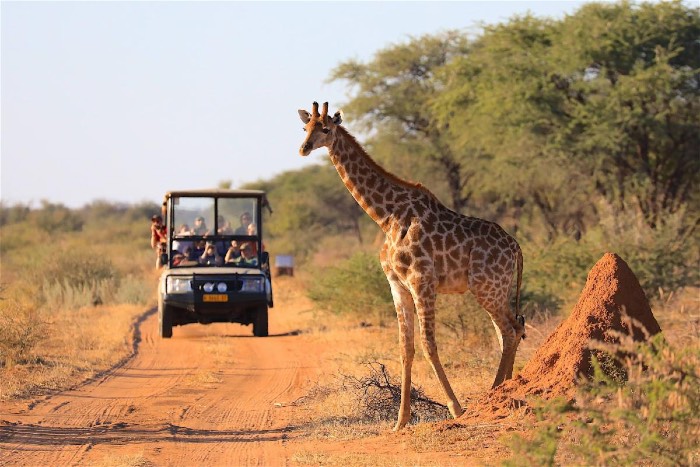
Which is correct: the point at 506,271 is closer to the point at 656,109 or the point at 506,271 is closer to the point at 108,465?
the point at 108,465

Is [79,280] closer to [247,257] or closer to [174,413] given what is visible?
[247,257]

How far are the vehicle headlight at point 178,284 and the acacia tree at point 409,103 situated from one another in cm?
1908

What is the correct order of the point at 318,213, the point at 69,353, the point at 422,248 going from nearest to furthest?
the point at 422,248, the point at 69,353, the point at 318,213

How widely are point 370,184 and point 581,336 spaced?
2.50 meters

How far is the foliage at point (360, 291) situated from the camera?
19.4m

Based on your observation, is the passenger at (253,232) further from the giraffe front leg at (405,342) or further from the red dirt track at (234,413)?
the giraffe front leg at (405,342)

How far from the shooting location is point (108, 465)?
26.9 ft

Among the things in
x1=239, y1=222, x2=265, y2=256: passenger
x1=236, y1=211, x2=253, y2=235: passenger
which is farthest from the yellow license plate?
x1=236, y1=211, x2=253, y2=235: passenger

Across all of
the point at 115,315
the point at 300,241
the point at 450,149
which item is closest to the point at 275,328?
the point at 115,315

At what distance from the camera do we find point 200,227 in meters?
17.8

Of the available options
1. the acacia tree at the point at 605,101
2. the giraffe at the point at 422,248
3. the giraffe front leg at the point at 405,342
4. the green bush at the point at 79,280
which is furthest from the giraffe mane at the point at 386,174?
the acacia tree at the point at 605,101

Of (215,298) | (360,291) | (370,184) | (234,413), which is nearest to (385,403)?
(234,413)

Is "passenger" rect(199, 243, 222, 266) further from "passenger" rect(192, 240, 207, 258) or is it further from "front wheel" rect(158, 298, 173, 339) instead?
"front wheel" rect(158, 298, 173, 339)

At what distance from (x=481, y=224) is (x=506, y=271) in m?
0.48
